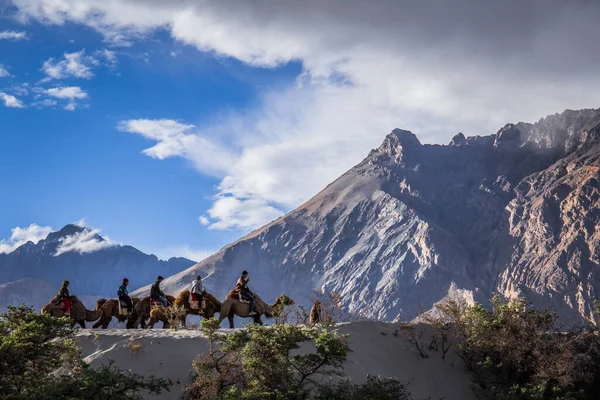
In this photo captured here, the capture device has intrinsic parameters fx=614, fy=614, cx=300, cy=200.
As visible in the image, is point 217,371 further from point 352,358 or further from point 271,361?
point 352,358

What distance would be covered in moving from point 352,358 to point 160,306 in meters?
8.14

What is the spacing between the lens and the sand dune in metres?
17.2

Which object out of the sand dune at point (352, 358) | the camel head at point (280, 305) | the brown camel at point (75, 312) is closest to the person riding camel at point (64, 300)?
the brown camel at point (75, 312)

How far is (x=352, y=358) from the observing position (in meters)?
18.8

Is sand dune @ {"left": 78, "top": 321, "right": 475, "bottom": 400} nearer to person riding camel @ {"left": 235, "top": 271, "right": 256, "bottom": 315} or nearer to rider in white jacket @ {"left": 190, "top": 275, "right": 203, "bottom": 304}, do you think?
rider in white jacket @ {"left": 190, "top": 275, "right": 203, "bottom": 304}

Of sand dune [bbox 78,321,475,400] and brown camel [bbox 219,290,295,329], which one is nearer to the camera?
sand dune [bbox 78,321,475,400]

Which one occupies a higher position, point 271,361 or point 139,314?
point 139,314

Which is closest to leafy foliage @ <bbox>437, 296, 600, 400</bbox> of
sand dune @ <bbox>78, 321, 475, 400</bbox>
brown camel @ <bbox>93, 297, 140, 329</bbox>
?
sand dune @ <bbox>78, 321, 475, 400</bbox>

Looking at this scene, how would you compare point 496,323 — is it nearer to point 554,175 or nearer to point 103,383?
point 103,383

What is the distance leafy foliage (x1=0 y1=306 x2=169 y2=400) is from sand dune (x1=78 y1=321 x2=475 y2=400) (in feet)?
8.35

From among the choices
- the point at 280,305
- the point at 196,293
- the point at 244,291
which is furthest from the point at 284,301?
the point at 196,293

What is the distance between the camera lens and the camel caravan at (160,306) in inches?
902

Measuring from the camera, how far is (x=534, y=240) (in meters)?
180

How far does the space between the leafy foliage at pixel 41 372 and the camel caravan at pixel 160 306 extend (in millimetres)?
7797
